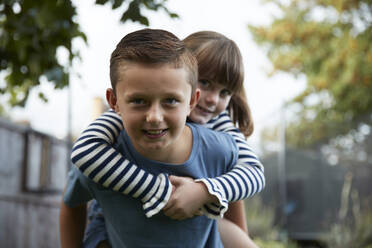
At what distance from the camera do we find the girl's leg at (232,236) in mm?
1703

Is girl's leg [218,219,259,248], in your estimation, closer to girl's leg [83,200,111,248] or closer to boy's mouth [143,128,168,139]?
girl's leg [83,200,111,248]

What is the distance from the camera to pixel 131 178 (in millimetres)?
1330

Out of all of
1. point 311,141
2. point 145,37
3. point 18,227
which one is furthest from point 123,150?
point 311,141

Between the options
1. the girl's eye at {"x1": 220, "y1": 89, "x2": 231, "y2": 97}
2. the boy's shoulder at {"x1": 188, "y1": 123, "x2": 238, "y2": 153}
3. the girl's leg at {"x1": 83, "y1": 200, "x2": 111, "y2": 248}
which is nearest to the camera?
the boy's shoulder at {"x1": 188, "y1": 123, "x2": 238, "y2": 153}

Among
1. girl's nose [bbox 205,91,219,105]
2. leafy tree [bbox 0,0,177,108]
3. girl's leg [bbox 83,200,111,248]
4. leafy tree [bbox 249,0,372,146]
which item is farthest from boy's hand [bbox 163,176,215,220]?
leafy tree [bbox 249,0,372,146]

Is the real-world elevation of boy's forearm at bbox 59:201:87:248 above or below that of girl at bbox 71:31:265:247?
below

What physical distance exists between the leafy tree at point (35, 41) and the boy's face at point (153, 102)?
55.2 inches

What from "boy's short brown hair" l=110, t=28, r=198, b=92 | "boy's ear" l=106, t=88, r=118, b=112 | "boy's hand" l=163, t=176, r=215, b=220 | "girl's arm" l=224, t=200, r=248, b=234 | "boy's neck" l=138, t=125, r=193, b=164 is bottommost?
"girl's arm" l=224, t=200, r=248, b=234

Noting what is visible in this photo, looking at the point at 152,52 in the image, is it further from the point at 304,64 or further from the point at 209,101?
the point at 304,64

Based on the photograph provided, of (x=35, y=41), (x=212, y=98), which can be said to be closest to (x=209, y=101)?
(x=212, y=98)

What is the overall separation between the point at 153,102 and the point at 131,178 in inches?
9.4

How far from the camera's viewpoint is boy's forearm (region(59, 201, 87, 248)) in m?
1.67

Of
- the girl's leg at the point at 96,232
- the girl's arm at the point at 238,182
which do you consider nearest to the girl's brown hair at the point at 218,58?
the girl's arm at the point at 238,182

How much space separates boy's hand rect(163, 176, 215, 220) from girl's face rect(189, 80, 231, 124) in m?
0.46
